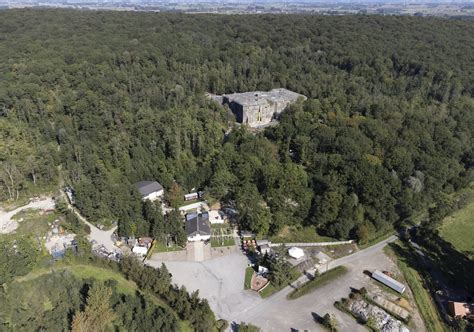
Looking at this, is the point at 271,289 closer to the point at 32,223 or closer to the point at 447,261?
the point at 447,261

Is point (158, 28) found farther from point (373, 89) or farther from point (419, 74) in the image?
point (419, 74)

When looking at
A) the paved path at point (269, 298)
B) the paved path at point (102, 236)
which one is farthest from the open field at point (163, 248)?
the paved path at point (102, 236)

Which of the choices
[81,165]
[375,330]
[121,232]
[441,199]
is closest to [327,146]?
[441,199]

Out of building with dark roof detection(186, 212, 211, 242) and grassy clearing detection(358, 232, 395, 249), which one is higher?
building with dark roof detection(186, 212, 211, 242)

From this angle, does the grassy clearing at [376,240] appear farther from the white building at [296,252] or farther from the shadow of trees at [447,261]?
the white building at [296,252]

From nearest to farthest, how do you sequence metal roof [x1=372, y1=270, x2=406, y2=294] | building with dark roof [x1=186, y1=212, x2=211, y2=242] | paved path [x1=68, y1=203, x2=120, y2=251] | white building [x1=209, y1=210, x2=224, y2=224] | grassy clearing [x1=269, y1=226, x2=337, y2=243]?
metal roof [x1=372, y1=270, x2=406, y2=294]
paved path [x1=68, y1=203, x2=120, y2=251]
building with dark roof [x1=186, y1=212, x2=211, y2=242]
grassy clearing [x1=269, y1=226, x2=337, y2=243]
white building [x1=209, y1=210, x2=224, y2=224]

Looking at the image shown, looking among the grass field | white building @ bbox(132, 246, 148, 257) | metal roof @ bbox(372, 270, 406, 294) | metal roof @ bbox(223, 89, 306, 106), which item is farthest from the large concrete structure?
metal roof @ bbox(372, 270, 406, 294)

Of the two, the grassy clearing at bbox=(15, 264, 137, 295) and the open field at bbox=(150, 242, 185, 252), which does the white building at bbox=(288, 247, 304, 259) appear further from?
the grassy clearing at bbox=(15, 264, 137, 295)
